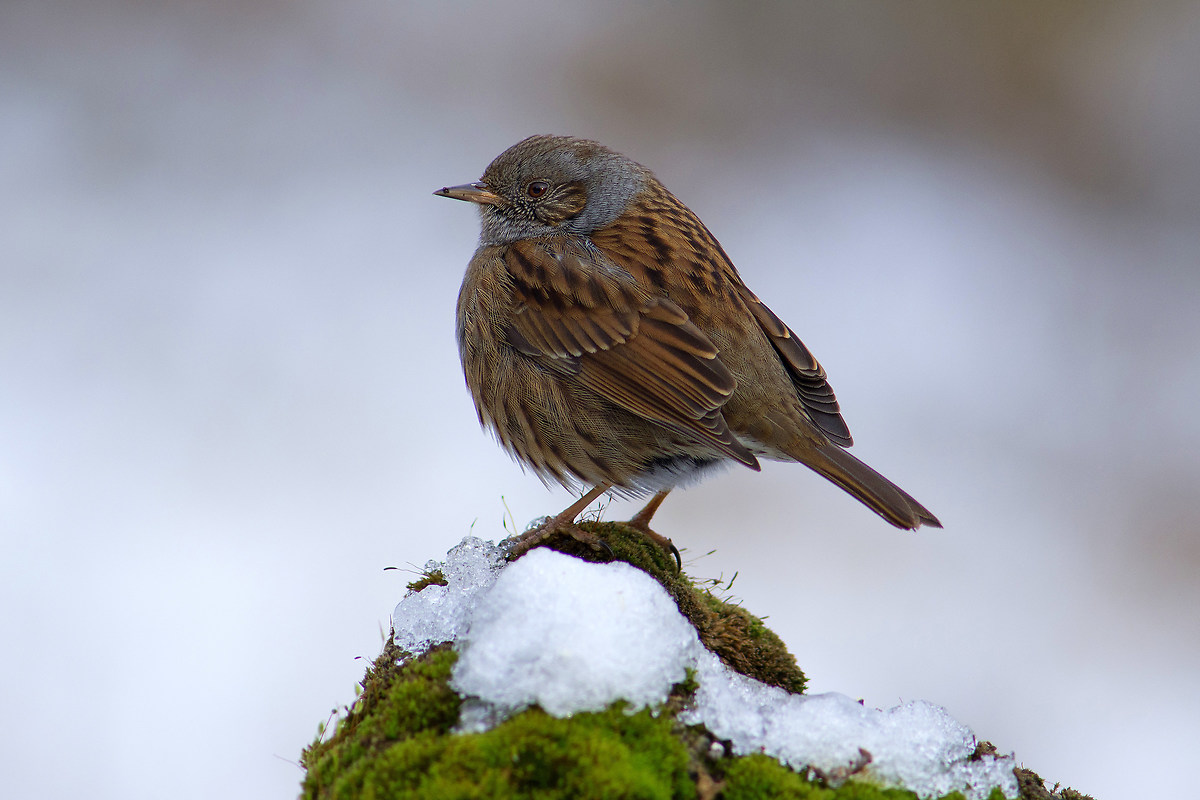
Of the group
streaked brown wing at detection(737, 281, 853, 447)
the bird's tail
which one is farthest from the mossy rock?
streaked brown wing at detection(737, 281, 853, 447)

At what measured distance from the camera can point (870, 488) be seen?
3.85m

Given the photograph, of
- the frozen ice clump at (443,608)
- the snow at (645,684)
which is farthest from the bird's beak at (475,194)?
the snow at (645,684)

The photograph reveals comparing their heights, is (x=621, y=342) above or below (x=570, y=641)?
above

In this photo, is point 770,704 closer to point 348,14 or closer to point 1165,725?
point 1165,725

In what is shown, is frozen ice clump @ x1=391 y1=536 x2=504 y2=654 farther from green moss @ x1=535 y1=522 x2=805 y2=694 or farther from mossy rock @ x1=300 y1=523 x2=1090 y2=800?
green moss @ x1=535 y1=522 x2=805 y2=694

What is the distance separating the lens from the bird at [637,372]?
160 inches

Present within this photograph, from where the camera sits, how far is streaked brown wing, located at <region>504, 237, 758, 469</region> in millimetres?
4031

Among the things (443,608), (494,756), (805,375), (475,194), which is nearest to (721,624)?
(443,608)

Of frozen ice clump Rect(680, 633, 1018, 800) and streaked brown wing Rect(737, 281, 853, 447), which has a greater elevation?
streaked brown wing Rect(737, 281, 853, 447)

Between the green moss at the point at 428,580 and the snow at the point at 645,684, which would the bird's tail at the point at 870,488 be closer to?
the snow at the point at 645,684

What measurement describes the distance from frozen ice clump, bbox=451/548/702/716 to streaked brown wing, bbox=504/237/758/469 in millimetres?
1201

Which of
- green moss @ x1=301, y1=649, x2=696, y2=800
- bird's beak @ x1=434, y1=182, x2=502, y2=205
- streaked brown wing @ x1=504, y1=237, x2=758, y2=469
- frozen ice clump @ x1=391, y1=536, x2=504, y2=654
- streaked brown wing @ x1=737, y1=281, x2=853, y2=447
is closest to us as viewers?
green moss @ x1=301, y1=649, x2=696, y2=800

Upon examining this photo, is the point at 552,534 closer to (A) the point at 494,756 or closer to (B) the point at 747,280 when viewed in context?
(A) the point at 494,756

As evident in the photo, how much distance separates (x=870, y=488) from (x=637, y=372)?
1.05 metres
